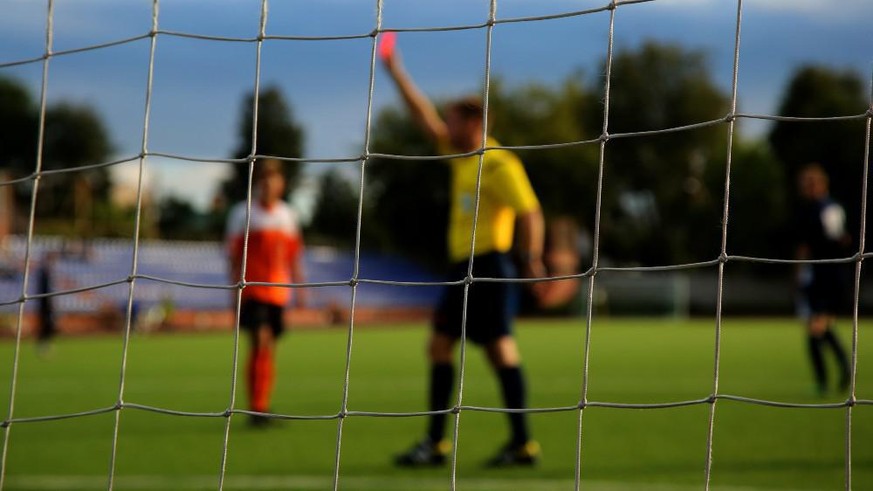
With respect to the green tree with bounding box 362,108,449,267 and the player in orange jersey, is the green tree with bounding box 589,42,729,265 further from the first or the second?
the player in orange jersey

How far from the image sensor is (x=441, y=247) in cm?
4297

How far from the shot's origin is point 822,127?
29234 mm

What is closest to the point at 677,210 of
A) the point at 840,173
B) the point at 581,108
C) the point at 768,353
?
the point at 581,108

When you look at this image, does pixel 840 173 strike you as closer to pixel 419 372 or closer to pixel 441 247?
pixel 419 372

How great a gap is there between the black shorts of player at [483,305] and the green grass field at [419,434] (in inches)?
25.0

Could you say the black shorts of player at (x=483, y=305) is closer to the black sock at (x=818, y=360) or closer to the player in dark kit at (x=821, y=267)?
the player in dark kit at (x=821, y=267)

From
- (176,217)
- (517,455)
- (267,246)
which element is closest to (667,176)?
(176,217)

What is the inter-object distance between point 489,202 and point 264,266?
212 cm

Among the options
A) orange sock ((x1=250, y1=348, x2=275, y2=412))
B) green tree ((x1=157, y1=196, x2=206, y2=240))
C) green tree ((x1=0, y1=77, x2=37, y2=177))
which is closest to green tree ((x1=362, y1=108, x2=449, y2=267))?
green tree ((x1=157, y1=196, x2=206, y2=240))

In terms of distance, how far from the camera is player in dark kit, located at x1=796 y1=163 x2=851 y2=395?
23.8 feet

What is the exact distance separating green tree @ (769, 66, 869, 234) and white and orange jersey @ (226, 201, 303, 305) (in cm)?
2074

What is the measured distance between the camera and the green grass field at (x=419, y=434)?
4234 millimetres

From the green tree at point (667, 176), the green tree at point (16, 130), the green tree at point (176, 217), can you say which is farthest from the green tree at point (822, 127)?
the green tree at point (16, 130)

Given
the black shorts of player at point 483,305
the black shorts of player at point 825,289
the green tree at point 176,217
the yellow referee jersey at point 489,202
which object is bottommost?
the black shorts of player at point 483,305
